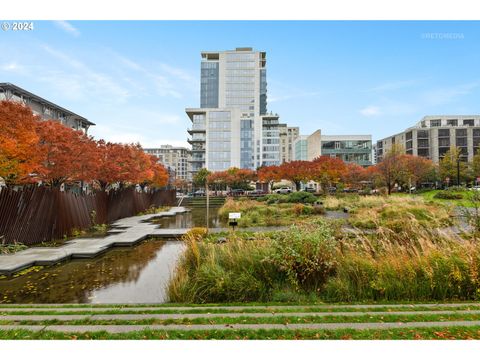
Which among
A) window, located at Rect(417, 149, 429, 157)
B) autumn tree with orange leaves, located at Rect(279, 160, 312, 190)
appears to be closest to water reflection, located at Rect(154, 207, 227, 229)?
autumn tree with orange leaves, located at Rect(279, 160, 312, 190)

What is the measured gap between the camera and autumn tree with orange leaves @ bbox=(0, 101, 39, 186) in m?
10.8

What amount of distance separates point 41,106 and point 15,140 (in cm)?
4414

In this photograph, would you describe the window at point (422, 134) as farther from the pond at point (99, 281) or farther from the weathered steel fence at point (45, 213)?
the pond at point (99, 281)

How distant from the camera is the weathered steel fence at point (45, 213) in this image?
10.3m

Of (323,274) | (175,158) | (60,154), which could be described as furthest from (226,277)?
(175,158)

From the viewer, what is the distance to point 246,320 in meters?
Result: 4.09

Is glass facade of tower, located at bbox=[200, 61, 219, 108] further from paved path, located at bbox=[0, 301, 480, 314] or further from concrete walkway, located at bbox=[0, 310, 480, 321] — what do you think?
concrete walkway, located at bbox=[0, 310, 480, 321]

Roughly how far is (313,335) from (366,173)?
168ft

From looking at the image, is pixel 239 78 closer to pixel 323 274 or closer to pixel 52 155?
pixel 52 155

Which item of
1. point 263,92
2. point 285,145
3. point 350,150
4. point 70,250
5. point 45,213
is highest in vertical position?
point 263,92

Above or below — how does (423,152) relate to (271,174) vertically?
above

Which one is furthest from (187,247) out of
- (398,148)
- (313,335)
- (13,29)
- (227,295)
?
(398,148)

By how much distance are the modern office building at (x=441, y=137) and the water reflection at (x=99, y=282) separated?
7167 centimetres

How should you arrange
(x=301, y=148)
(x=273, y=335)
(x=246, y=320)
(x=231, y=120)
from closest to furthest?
(x=273, y=335)
(x=246, y=320)
(x=231, y=120)
(x=301, y=148)
